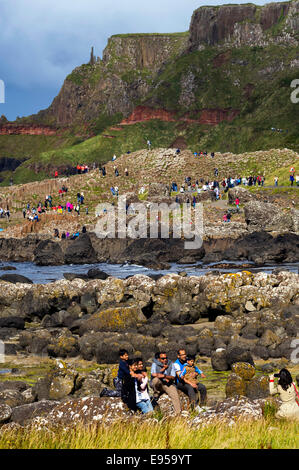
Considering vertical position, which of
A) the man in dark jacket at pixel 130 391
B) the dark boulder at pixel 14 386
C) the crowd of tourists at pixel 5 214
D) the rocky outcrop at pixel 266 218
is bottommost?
the dark boulder at pixel 14 386

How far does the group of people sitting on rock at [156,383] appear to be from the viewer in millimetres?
13297

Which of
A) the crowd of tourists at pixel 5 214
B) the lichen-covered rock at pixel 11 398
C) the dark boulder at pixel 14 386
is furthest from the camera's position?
the crowd of tourists at pixel 5 214

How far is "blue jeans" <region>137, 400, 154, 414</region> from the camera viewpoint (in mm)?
13258

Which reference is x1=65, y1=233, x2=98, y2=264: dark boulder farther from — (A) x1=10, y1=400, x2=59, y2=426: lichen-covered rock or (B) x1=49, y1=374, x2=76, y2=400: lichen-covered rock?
(A) x1=10, y1=400, x2=59, y2=426: lichen-covered rock

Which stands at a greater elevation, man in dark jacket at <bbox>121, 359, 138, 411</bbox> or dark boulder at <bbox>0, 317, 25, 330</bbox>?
man in dark jacket at <bbox>121, 359, 138, 411</bbox>

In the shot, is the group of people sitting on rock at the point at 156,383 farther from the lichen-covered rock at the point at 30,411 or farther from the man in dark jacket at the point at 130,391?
the lichen-covered rock at the point at 30,411

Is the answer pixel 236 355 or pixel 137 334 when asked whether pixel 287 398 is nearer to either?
pixel 236 355

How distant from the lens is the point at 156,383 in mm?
14844

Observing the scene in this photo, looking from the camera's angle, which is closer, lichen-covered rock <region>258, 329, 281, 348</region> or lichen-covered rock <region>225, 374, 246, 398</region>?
lichen-covered rock <region>225, 374, 246, 398</region>

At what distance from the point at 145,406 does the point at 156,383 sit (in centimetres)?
158

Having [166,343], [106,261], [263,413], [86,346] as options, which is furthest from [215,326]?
[106,261]

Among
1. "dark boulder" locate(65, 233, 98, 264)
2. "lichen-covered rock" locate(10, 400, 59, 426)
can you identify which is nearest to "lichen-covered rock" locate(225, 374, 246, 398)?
"lichen-covered rock" locate(10, 400, 59, 426)

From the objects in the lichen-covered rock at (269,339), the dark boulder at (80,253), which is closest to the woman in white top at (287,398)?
the lichen-covered rock at (269,339)

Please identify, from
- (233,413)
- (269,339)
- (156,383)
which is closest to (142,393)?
(156,383)
